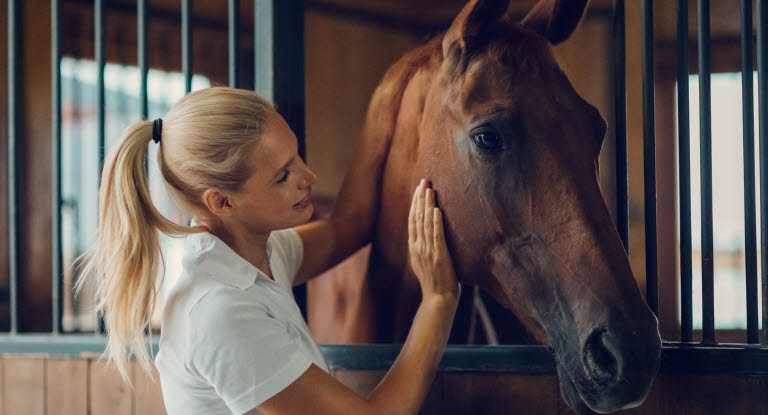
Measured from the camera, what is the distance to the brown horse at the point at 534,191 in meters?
0.94

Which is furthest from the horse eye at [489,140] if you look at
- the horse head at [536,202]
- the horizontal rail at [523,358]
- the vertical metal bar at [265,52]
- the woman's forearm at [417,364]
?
the vertical metal bar at [265,52]

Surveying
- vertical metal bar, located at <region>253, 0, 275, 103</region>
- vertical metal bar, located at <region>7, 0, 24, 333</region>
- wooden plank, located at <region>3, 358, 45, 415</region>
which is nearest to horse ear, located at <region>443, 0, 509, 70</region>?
vertical metal bar, located at <region>253, 0, 275, 103</region>

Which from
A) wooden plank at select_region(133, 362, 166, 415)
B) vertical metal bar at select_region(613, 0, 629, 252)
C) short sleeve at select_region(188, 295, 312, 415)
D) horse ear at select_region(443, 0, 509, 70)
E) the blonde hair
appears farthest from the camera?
wooden plank at select_region(133, 362, 166, 415)

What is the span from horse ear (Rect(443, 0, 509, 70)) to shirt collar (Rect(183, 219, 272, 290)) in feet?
1.63

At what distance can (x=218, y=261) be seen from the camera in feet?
3.20

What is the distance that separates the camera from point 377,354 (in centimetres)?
122

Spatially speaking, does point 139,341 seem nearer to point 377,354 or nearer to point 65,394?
point 377,354

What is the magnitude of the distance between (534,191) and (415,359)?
1.03 feet

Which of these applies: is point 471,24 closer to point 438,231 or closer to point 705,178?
point 438,231

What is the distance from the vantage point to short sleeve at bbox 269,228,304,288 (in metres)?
1.22

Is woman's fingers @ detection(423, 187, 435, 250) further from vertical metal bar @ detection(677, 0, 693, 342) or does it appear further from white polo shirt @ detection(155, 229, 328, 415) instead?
vertical metal bar @ detection(677, 0, 693, 342)

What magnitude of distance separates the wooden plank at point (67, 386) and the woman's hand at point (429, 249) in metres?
0.73

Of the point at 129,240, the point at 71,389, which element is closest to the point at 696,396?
the point at 129,240

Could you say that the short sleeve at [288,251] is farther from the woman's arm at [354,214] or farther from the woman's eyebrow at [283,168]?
the woman's eyebrow at [283,168]
